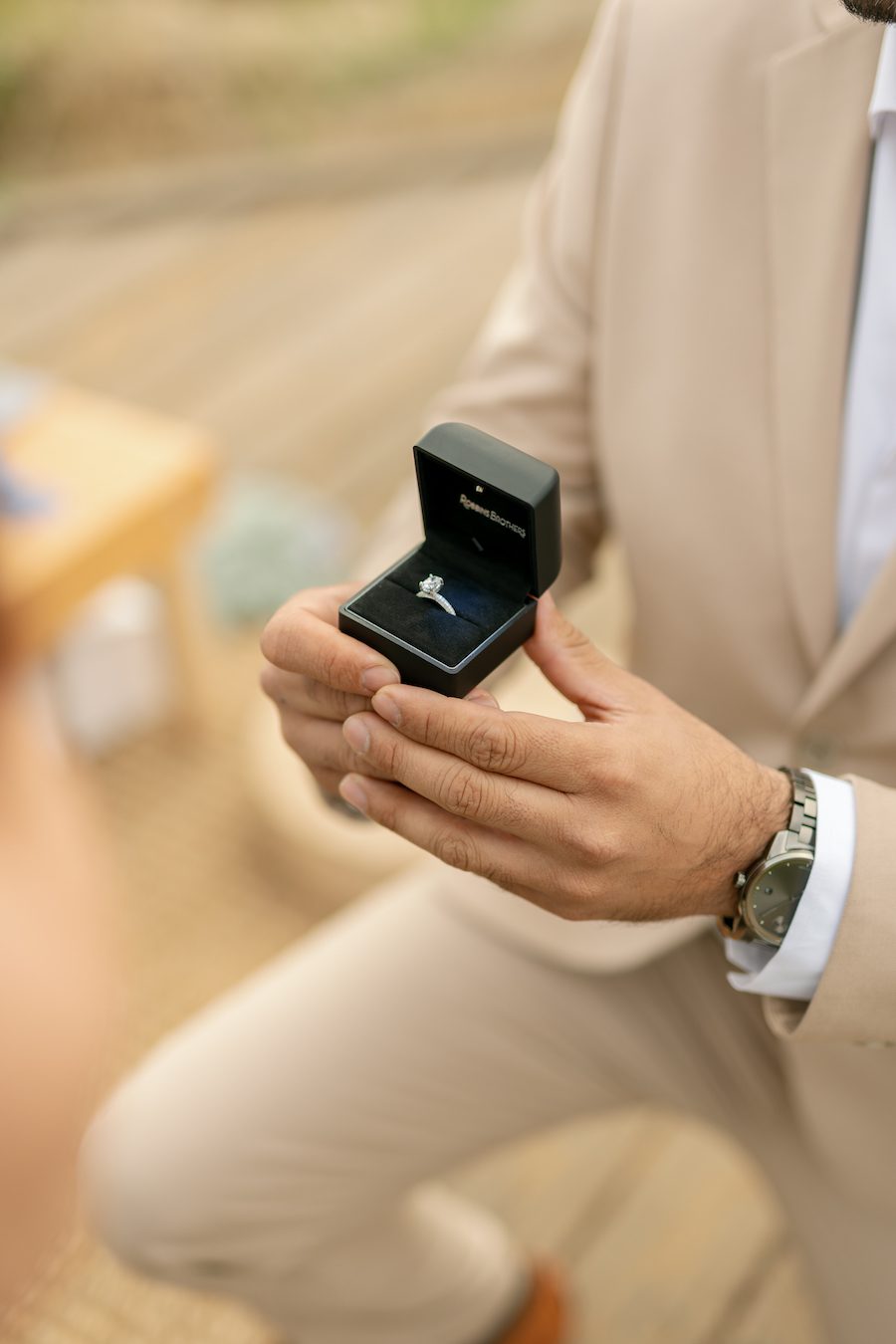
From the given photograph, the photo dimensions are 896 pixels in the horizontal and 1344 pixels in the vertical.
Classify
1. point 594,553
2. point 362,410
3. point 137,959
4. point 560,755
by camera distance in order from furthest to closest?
1. point 362,410
2. point 137,959
3. point 594,553
4. point 560,755

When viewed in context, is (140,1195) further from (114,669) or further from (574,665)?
(114,669)

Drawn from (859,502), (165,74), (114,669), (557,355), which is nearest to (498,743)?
(859,502)

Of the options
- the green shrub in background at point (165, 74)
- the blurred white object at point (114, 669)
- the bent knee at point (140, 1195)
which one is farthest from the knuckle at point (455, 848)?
the green shrub in background at point (165, 74)

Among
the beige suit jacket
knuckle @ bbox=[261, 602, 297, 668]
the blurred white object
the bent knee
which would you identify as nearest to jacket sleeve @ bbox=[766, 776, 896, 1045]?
the beige suit jacket

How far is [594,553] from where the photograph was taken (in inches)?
46.5

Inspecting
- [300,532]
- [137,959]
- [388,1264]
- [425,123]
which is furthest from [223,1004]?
[425,123]

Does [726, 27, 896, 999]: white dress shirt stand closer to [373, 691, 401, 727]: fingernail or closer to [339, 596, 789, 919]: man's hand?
[339, 596, 789, 919]: man's hand

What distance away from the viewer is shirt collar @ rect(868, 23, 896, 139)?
33.1 inches

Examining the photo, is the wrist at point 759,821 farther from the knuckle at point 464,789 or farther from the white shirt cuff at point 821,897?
the knuckle at point 464,789

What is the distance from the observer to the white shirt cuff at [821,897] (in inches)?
31.4

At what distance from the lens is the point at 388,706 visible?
715mm

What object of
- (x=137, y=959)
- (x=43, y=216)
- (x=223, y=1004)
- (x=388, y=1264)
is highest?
(x=43, y=216)

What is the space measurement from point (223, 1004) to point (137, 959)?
0.71 metres

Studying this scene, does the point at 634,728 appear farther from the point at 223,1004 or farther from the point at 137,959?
the point at 137,959
